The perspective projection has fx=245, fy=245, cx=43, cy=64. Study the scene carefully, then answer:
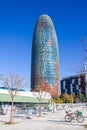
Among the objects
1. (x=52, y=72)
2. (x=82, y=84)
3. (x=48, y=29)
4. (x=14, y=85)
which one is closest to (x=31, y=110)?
(x=14, y=85)

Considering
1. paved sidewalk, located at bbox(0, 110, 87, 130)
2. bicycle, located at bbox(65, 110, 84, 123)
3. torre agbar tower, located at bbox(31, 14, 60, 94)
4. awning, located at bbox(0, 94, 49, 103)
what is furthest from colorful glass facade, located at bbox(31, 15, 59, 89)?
paved sidewalk, located at bbox(0, 110, 87, 130)

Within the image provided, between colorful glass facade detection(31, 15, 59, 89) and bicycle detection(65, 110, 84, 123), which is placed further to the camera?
colorful glass facade detection(31, 15, 59, 89)

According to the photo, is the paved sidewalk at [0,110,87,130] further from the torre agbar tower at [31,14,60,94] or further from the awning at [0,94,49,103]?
the torre agbar tower at [31,14,60,94]

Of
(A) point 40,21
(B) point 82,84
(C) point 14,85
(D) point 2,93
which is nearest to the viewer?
(B) point 82,84

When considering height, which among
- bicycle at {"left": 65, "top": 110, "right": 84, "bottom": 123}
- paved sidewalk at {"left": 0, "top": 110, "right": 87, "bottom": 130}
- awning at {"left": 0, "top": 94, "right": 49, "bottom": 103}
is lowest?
paved sidewalk at {"left": 0, "top": 110, "right": 87, "bottom": 130}

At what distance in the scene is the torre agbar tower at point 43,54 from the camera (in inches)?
6452


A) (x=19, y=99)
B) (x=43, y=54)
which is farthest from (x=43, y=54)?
(x=19, y=99)

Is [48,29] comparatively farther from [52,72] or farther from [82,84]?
[82,84]

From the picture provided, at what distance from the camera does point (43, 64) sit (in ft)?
542

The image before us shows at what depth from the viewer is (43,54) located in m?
169

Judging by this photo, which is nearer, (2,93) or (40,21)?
(2,93)

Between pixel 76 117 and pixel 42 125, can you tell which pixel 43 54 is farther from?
pixel 42 125

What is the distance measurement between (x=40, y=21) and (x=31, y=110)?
140m

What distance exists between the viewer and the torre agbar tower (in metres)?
164
